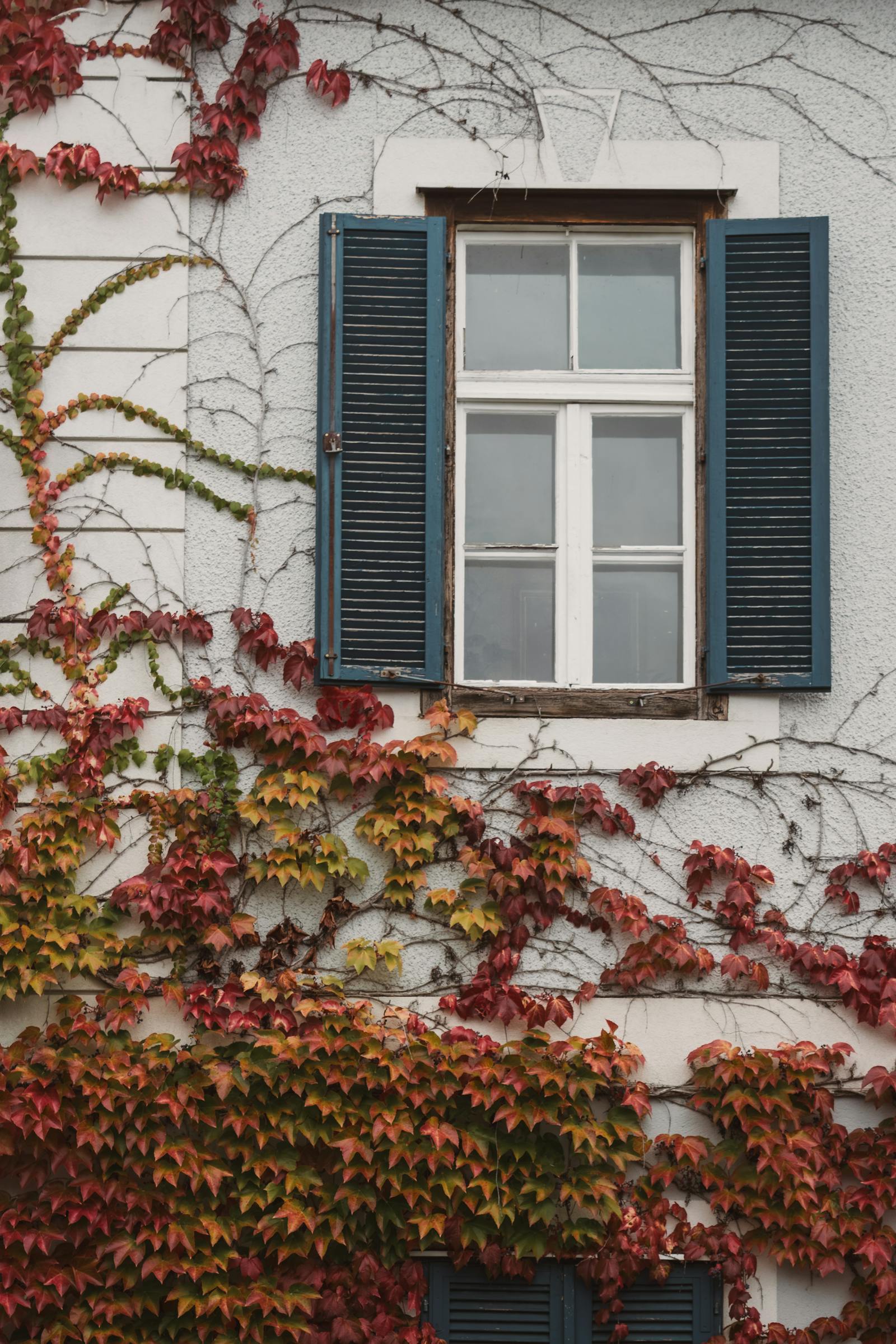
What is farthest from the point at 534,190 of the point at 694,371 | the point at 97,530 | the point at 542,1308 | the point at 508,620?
the point at 542,1308

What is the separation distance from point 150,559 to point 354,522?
0.67 metres

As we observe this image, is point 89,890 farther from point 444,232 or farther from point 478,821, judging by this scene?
point 444,232

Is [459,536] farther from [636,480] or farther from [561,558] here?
[636,480]

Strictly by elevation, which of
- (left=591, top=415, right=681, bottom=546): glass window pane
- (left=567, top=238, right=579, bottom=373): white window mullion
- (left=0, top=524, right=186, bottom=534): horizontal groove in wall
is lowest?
(left=0, top=524, right=186, bottom=534): horizontal groove in wall

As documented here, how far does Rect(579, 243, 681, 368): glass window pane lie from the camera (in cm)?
500

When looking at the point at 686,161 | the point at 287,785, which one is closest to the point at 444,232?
the point at 686,161

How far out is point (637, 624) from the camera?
16.1 ft

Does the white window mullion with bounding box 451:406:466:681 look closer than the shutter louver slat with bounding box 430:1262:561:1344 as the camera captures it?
No

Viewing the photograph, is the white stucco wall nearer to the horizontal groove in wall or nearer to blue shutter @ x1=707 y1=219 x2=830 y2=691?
the horizontal groove in wall

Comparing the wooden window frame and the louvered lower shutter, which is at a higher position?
the wooden window frame

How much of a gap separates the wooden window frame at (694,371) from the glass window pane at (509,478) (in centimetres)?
10

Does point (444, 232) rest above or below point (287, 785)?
above

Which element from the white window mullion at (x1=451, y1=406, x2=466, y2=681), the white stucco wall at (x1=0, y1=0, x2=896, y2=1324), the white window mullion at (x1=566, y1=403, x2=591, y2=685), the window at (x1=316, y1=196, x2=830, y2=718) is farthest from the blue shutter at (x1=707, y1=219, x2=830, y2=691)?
the white window mullion at (x1=451, y1=406, x2=466, y2=681)

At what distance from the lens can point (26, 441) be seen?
485 centimetres
